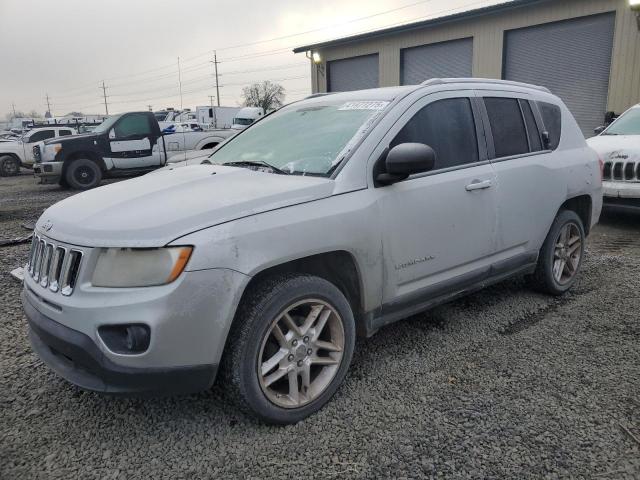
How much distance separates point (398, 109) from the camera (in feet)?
10.6

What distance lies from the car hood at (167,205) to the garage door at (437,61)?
1492 centimetres

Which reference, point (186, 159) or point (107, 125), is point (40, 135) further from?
point (186, 159)

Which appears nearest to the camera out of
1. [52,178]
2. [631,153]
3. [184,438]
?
[184,438]

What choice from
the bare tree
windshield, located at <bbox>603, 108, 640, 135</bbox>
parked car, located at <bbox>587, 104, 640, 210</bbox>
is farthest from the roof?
the bare tree

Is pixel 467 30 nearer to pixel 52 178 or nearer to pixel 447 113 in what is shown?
pixel 52 178

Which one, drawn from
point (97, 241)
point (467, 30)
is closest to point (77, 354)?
point (97, 241)

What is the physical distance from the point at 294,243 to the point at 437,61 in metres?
16.5

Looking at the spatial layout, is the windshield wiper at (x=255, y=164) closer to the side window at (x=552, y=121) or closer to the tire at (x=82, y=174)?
the side window at (x=552, y=121)

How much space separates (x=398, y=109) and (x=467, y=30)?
14782 mm

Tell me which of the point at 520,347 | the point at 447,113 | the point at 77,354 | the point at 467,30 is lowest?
the point at 520,347

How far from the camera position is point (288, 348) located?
2.66m

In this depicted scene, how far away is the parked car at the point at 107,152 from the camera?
12570mm

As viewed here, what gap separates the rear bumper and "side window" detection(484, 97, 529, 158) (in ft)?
8.76

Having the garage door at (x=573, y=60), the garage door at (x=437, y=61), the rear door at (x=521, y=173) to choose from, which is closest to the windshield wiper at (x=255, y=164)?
the rear door at (x=521, y=173)
